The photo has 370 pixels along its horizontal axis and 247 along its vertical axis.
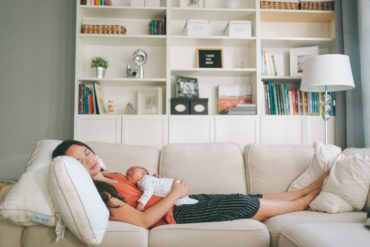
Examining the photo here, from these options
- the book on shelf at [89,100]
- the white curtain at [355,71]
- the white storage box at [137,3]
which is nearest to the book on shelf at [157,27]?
the white storage box at [137,3]

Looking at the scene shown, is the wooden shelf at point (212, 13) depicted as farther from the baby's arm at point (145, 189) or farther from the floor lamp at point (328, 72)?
the baby's arm at point (145, 189)

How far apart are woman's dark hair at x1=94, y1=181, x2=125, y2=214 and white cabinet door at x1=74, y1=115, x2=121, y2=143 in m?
1.38

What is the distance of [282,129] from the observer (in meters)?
3.10

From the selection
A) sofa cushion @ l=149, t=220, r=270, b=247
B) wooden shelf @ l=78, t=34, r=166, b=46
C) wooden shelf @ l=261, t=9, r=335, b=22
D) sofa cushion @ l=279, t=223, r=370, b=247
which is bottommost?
sofa cushion @ l=149, t=220, r=270, b=247

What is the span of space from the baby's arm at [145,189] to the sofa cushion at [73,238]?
195mm

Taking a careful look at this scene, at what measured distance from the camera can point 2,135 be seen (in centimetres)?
325

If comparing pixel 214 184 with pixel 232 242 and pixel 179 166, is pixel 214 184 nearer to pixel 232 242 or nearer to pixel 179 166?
pixel 179 166

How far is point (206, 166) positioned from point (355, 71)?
1696mm

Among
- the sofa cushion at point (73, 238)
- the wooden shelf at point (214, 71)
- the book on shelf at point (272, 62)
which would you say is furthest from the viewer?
the book on shelf at point (272, 62)

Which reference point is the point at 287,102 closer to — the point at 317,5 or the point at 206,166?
the point at 317,5

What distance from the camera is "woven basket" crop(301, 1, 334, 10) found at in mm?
3193

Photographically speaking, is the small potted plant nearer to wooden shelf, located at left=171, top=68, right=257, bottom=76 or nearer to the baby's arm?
wooden shelf, located at left=171, top=68, right=257, bottom=76

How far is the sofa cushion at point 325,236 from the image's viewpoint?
1242 millimetres

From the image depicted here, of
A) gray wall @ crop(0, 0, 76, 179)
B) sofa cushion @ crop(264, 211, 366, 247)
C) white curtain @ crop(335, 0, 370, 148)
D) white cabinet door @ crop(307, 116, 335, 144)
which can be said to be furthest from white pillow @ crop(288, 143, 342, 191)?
gray wall @ crop(0, 0, 76, 179)
